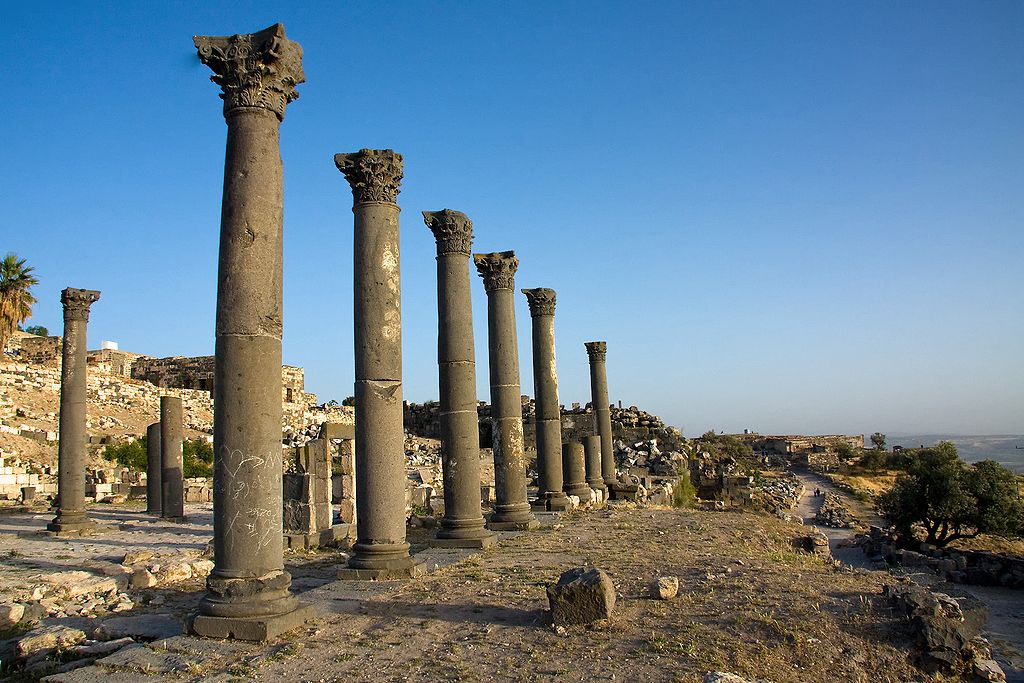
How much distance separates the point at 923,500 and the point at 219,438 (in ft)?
86.6

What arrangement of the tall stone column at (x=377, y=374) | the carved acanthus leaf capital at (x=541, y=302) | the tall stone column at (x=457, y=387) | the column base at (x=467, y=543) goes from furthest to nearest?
1. the carved acanthus leaf capital at (x=541, y=302)
2. the tall stone column at (x=457, y=387)
3. the column base at (x=467, y=543)
4. the tall stone column at (x=377, y=374)

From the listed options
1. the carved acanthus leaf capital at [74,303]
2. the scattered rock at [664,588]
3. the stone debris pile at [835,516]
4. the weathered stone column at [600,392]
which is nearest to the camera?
the scattered rock at [664,588]

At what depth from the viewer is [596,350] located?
28266mm

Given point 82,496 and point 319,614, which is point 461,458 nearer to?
point 319,614

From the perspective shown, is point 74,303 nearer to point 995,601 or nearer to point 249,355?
point 249,355

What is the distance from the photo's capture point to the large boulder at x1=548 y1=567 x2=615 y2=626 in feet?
23.7

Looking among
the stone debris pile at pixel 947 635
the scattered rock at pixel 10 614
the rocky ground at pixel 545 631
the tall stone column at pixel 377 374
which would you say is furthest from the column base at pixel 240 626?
the stone debris pile at pixel 947 635

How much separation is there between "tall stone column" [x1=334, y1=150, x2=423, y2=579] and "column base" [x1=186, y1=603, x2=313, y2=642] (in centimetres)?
307

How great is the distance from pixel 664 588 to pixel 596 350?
20279 mm

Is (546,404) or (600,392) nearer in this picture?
(546,404)

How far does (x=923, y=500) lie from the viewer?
27.3 m

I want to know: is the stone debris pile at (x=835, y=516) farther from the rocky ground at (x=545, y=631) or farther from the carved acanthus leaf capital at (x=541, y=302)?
the rocky ground at (x=545, y=631)

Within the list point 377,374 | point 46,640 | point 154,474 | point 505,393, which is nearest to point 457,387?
point 505,393

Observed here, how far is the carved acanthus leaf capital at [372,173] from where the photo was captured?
11289 millimetres
